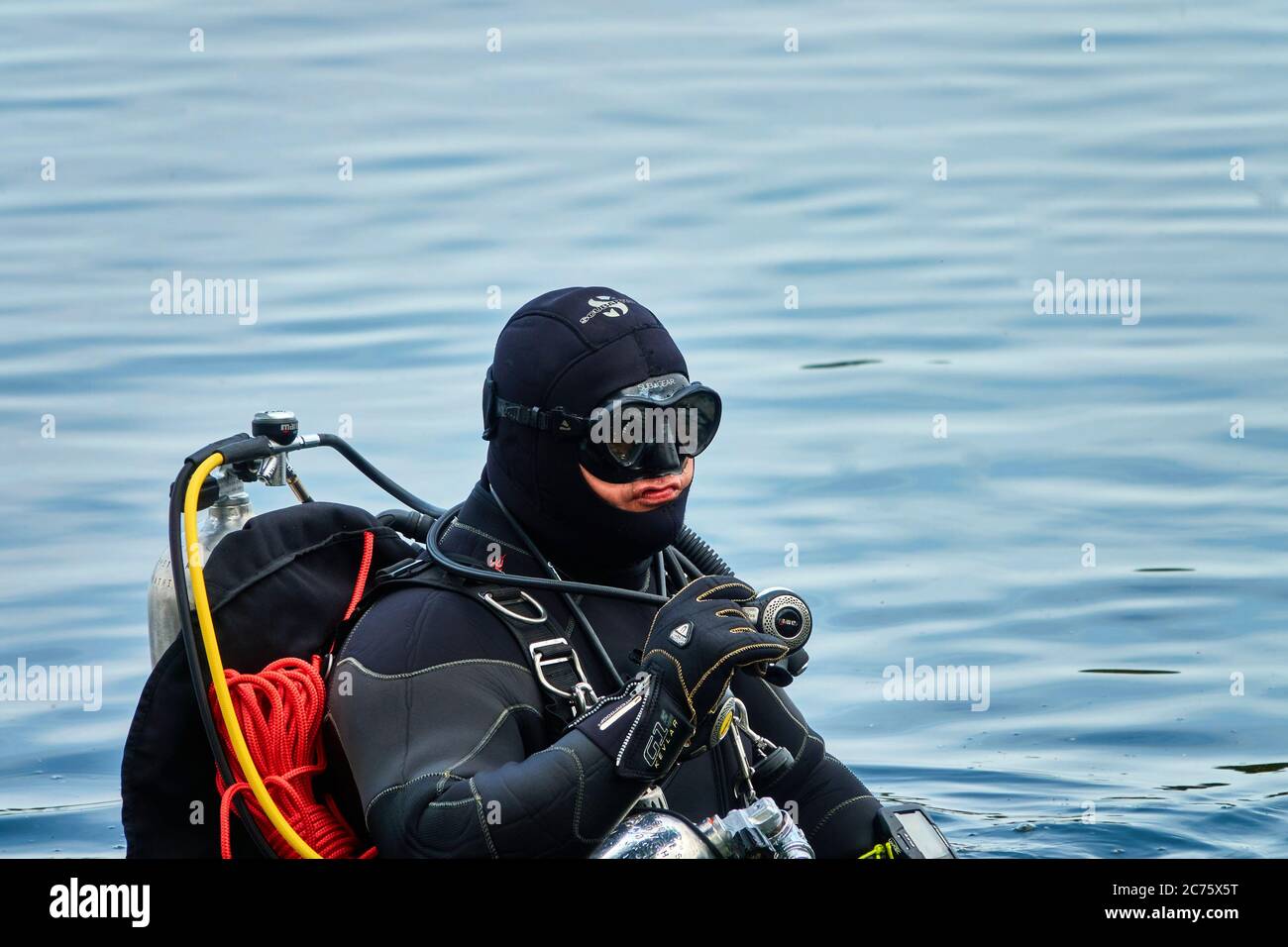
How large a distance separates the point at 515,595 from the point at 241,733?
510mm

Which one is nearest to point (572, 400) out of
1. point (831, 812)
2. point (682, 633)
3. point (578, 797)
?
point (682, 633)

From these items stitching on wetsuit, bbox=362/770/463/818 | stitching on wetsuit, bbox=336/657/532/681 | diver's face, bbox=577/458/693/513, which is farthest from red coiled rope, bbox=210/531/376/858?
diver's face, bbox=577/458/693/513

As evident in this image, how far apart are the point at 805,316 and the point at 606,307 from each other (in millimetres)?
5801

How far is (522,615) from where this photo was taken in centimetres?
338

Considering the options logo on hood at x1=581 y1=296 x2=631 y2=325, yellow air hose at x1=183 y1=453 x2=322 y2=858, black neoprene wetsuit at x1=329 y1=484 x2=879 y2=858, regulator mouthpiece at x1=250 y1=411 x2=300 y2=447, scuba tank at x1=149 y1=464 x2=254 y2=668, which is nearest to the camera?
black neoprene wetsuit at x1=329 y1=484 x2=879 y2=858

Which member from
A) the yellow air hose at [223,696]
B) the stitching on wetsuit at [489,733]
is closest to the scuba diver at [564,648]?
the stitching on wetsuit at [489,733]

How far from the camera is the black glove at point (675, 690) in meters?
3.09

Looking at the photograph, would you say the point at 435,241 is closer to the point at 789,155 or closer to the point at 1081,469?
the point at 789,155

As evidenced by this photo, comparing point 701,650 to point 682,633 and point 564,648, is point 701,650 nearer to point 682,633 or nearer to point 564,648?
point 682,633

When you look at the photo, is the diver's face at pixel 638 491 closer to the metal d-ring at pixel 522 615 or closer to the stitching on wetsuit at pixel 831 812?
the metal d-ring at pixel 522 615

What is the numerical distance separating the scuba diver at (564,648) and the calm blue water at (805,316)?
1929 millimetres

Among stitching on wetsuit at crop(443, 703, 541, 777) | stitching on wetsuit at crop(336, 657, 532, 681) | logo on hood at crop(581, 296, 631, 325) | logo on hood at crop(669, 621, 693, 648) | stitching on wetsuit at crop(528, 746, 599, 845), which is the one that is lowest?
stitching on wetsuit at crop(528, 746, 599, 845)

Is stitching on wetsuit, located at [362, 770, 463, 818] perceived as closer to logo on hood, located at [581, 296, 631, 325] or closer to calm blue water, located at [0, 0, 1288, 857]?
logo on hood, located at [581, 296, 631, 325]

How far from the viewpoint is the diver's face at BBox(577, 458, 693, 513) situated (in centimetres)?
343
